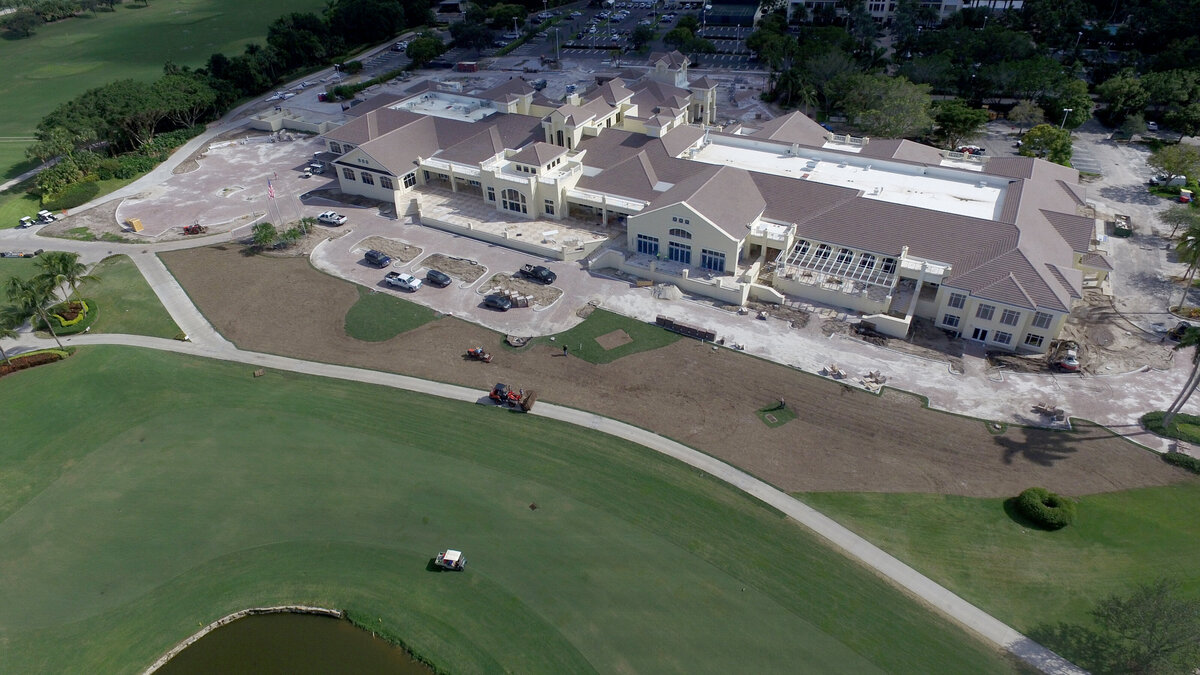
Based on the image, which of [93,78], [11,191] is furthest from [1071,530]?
[93,78]

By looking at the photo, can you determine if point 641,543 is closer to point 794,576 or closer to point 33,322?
point 794,576

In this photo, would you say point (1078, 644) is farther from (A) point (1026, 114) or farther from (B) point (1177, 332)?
(A) point (1026, 114)

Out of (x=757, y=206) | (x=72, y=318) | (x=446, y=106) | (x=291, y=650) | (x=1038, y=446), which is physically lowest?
(x=291, y=650)

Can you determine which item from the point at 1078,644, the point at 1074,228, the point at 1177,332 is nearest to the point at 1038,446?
the point at 1078,644

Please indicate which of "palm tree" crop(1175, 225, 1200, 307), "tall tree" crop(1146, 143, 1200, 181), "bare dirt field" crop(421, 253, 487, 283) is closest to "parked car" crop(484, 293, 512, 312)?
"bare dirt field" crop(421, 253, 487, 283)

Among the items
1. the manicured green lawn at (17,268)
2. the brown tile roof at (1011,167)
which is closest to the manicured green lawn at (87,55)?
the manicured green lawn at (17,268)

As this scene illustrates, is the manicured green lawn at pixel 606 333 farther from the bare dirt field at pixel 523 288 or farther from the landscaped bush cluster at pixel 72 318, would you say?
the landscaped bush cluster at pixel 72 318
